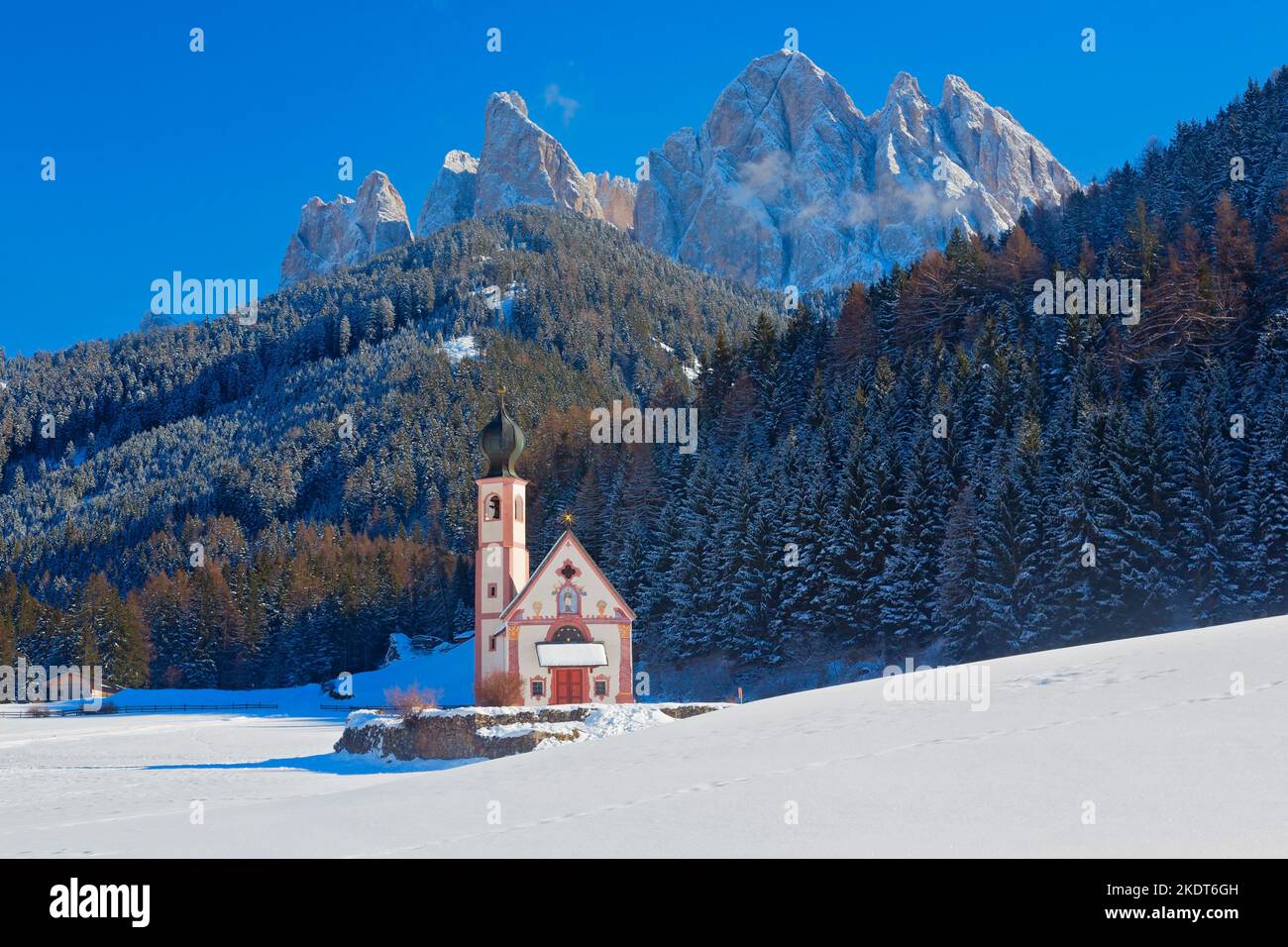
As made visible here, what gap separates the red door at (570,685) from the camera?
50219mm

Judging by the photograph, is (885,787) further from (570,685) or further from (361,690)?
(361,690)

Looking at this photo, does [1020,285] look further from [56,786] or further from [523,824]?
[523,824]

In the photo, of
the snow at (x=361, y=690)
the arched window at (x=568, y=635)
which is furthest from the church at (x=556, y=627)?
the snow at (x=361, y=690)

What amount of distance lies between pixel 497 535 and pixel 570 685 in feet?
29.5

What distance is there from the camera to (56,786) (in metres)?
28.5

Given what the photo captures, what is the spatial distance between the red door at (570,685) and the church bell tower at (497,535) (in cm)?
459

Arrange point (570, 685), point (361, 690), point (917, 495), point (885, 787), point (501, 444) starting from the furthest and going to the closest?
1. point (361, 690)
2. point (501, 444)
3. point (917, 495)
4. point (570, 685)
5. point (885, 787)

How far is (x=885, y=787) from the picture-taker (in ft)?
42.5

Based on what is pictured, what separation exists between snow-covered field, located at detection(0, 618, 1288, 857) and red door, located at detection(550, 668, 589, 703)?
2939 centimetres

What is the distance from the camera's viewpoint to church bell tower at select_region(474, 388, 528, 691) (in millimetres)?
54188

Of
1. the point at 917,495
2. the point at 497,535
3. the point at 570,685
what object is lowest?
the point at 570,685

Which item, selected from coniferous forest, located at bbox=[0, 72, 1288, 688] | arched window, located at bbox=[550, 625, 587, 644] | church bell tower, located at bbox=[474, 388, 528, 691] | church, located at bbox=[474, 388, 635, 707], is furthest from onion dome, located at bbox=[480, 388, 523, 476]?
coniferous forest, located at bbox=[0, 72, 1288, 688]

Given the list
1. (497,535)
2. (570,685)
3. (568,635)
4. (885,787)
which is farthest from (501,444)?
(885,787)
